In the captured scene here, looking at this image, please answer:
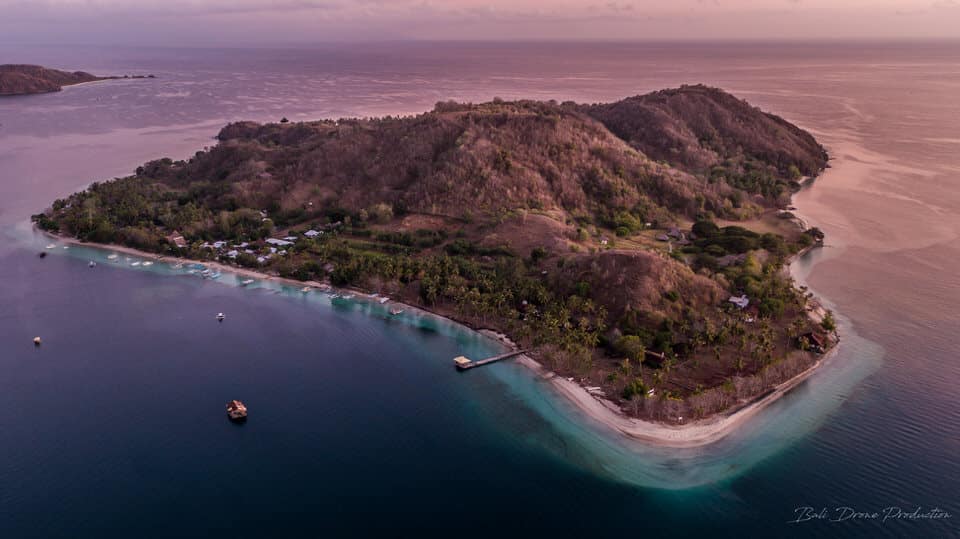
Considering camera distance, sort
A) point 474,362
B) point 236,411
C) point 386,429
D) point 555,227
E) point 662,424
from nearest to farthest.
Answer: point 662,424
point 386,429
point 236,411
point 474,362
point 555,227

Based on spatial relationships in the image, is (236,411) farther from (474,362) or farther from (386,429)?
(474,362)

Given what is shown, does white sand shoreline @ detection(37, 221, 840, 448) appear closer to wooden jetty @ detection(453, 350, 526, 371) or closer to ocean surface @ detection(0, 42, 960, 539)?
wooden jetty @ detection(453, 350, 526, 371)

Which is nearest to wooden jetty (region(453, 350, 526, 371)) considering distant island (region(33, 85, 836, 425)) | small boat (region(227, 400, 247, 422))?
distant island (region(33, 85, 836, 425))

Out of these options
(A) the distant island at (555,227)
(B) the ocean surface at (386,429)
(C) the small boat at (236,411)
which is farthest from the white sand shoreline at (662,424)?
(C) the small boat at (236,411)

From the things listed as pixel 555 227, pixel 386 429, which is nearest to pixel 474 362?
pixel 386 429

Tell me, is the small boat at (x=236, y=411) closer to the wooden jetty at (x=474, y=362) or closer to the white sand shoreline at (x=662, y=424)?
the wooden jetty at (x=474, y=362)

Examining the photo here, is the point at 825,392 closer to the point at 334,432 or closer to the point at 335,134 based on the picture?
the point at 334,432
